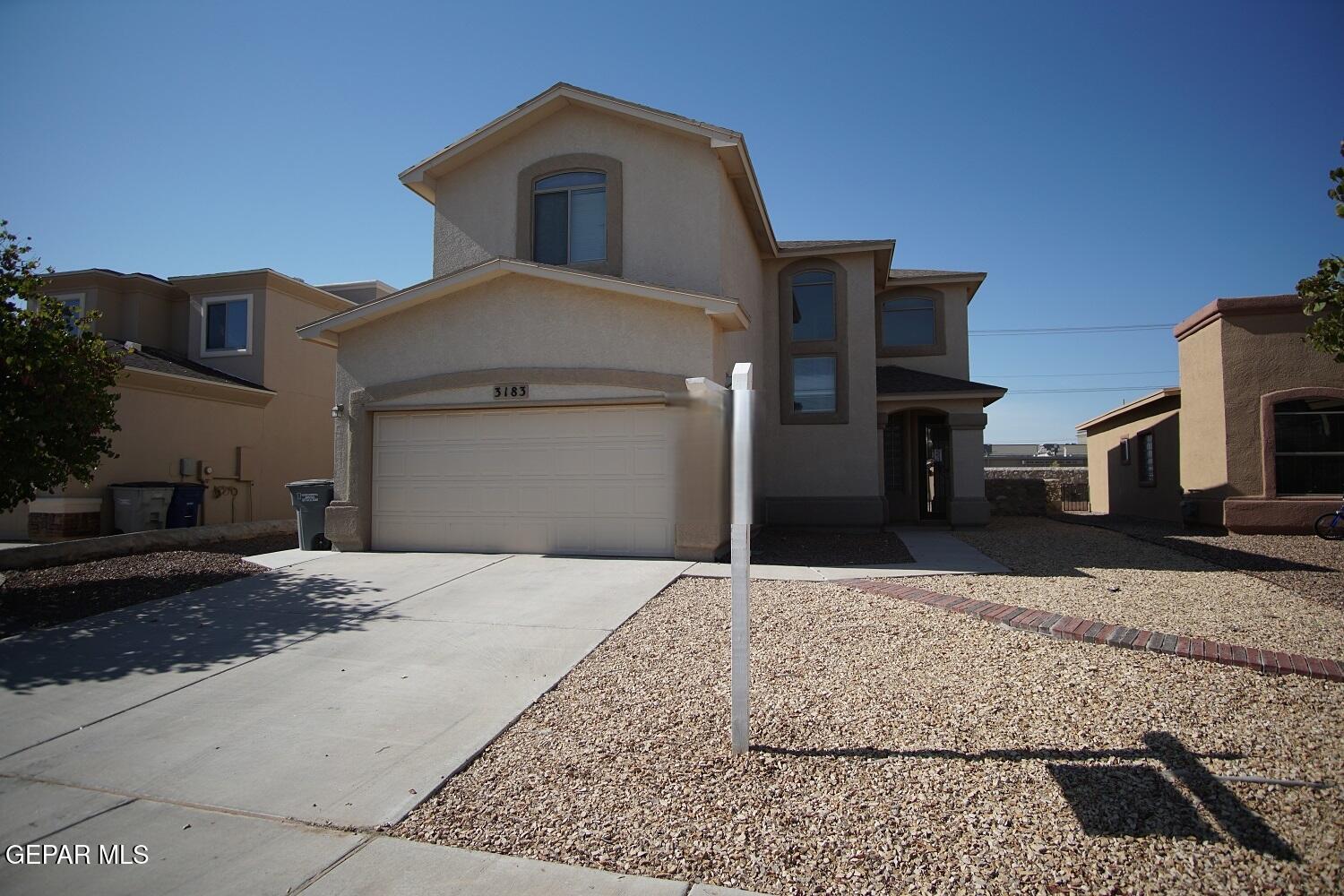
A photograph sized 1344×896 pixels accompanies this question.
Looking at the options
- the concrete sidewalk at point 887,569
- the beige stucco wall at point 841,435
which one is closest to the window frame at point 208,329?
the beige stucco wall at point 841,435

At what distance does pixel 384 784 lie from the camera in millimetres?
3844

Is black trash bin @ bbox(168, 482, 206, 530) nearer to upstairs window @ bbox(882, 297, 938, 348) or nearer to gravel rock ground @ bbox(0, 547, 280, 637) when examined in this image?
A: gravel rock ground @ bbox(0, 547, 280, 637)

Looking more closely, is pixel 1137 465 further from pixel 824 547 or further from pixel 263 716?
pixel 263 716

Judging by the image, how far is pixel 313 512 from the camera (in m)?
11.8

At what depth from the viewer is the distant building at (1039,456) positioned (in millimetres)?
53094

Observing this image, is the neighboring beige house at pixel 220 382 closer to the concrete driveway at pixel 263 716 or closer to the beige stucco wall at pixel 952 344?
the concrete driveway at pixel 263 716

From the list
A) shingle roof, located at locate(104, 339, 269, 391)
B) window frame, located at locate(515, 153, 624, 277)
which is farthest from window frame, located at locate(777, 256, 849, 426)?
shingle roof, located at locate(104, 339, 269, 391)

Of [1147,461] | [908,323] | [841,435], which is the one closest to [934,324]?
[908,323]

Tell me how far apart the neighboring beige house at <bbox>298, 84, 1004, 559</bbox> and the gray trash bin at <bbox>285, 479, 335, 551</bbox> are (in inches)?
18.7

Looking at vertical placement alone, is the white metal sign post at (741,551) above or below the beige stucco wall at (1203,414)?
below

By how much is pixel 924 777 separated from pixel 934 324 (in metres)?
16.0

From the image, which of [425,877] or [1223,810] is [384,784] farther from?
[1223,810]

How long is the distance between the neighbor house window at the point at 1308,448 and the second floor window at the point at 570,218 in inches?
515

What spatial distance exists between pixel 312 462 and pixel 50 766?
646 inches
